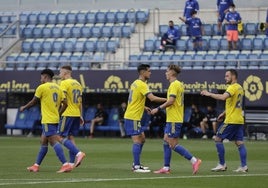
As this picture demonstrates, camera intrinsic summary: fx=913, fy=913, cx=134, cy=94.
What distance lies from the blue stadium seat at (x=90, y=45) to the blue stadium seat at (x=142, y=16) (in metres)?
2.17

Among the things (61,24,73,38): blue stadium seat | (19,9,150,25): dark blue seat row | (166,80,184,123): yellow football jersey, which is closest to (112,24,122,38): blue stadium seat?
(19,9,150,25): dark blue seat row

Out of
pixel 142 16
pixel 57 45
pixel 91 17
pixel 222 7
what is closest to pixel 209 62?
pixel 222 7

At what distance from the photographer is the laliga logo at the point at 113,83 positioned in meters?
36.4

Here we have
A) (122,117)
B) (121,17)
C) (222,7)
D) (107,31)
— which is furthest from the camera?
(121,17)

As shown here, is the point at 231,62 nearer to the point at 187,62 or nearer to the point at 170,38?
the point at 187,62

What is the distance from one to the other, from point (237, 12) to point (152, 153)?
1314 centimetres

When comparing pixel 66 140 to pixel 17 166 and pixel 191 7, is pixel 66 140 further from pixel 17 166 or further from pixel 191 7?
pixel 191 7

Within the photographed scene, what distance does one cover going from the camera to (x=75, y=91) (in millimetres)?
19062

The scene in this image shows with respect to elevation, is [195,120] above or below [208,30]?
below

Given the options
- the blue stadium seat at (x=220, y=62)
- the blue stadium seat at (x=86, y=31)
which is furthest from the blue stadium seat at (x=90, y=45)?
the blue stadium seat at (x=220, y=62)

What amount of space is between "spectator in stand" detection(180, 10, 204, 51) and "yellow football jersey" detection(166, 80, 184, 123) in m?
19.0

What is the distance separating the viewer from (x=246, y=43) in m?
36.3

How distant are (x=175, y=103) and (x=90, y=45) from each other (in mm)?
21927

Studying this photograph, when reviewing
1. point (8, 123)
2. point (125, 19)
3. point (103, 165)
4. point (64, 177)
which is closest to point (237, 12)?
point (125, 19)
